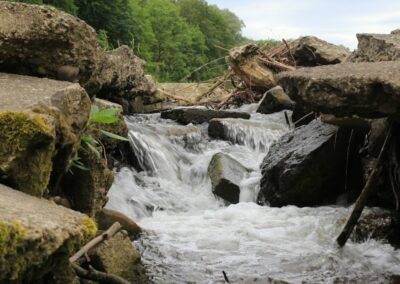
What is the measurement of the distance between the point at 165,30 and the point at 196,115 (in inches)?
1270

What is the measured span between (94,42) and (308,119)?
526cm

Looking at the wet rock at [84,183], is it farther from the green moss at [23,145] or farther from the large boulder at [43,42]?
the green moss at [23,145]

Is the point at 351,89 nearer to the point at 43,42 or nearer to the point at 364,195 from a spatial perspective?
the point at 364,195

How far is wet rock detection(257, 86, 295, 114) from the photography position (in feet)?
40.1

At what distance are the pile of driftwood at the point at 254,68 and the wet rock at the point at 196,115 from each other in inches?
66.0

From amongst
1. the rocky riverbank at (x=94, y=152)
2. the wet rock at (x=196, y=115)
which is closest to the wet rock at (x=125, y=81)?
the wet rock at (x=196, y=115)

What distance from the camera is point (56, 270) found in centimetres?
274

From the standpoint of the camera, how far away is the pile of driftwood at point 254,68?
1279 centimetres

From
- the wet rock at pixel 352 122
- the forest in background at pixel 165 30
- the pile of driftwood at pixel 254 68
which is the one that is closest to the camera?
the wet rock at pixel 352 122

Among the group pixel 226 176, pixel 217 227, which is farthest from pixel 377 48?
pixel 226 176

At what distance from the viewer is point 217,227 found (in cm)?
627

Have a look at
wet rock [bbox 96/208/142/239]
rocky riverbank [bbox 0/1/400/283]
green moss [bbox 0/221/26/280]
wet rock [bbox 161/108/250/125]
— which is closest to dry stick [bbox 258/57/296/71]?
wet rock [bbox 161/108/250/125]

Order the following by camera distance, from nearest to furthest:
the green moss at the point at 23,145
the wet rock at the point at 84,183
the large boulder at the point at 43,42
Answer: the green moss at the point at 23,145, the large boulder at the point at 43,42, the wet rock at the point at 84,183

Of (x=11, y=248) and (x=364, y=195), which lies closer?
(x=11, y=248)
